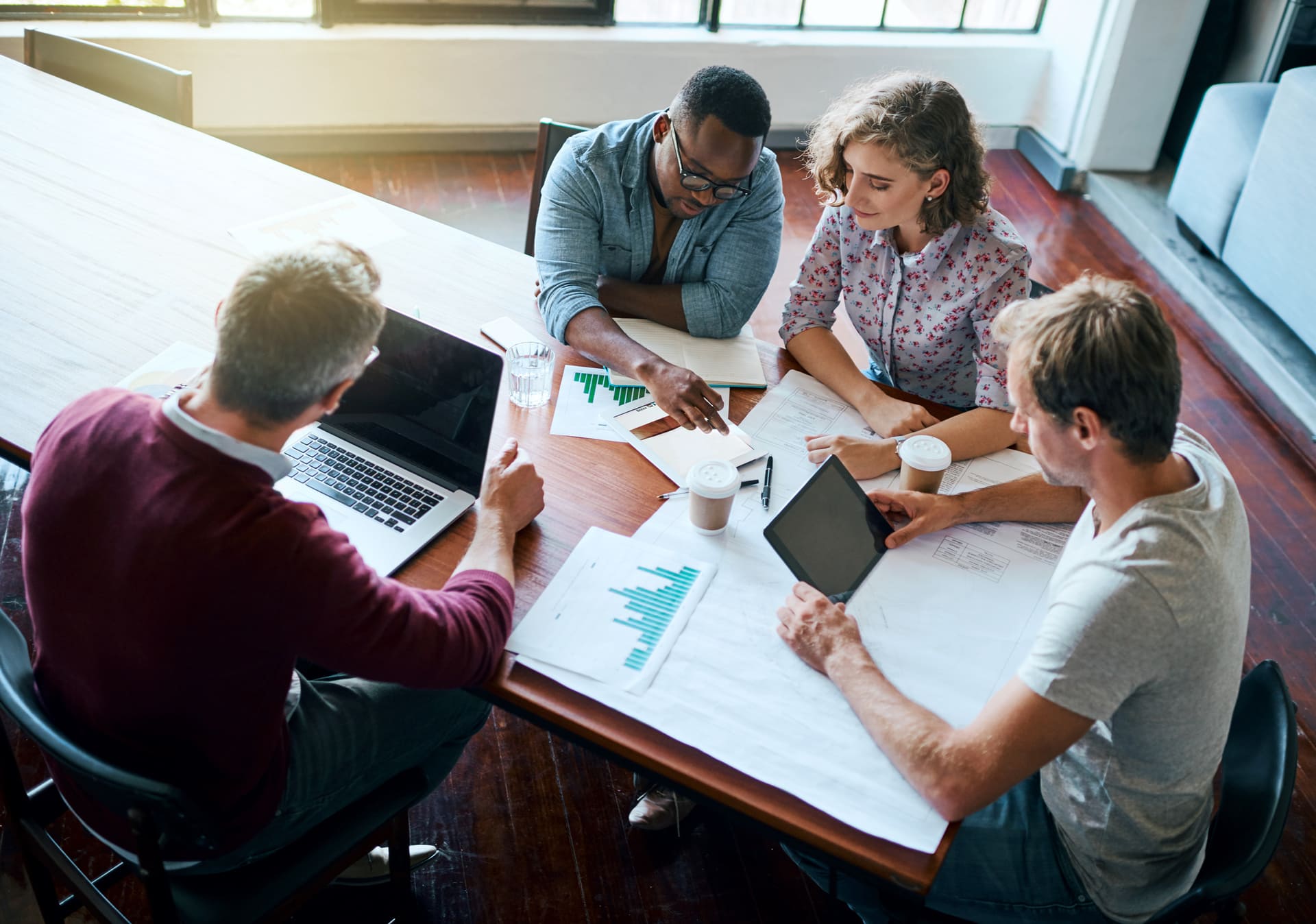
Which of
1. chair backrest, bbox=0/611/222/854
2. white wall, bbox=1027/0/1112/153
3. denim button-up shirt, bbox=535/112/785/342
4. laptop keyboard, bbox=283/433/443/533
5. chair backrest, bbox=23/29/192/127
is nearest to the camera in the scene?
chair backrest, bbox=0/611/222/854

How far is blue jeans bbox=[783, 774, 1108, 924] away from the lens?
1479 millimetres

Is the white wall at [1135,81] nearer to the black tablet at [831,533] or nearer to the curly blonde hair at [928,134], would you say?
the curly blonde hair at [928,134]

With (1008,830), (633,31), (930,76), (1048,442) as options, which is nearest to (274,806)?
(1008,830)

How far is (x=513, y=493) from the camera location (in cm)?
165

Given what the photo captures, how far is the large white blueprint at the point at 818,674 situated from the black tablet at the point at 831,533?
0.02 meters

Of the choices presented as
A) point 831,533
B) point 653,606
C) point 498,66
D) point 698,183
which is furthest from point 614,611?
point 498,66

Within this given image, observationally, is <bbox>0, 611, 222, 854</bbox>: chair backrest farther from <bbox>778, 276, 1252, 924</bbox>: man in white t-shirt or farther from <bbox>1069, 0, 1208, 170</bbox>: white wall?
<bbox>1069, 0, 1208, 170</bbox>: white wall

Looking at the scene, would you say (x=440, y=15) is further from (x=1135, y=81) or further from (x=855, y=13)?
(x=1135, y=81)

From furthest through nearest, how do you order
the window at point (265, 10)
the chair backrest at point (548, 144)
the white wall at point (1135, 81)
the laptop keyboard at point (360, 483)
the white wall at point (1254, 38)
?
the white wall at point (1135, 81) → the white wall at point (1254, 38) → the window at point (265, 10) → the chair backrest at point (548, 144) → the laptop keyboard at point (360, 483)

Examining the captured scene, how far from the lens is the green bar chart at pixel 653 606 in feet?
4.80

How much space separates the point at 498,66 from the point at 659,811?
3339 mm

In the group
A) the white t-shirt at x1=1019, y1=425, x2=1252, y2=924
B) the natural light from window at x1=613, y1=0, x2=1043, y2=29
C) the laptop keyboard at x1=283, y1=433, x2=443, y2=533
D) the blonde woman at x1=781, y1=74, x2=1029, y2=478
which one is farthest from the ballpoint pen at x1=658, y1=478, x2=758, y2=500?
the natural light from window at x1=613, y1=0, x2=1043, y2=29

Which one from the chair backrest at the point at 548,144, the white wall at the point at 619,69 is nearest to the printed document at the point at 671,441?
the chair backrest at the point at 548,144

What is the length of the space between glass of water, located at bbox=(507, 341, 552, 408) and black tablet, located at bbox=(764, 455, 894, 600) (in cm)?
54
